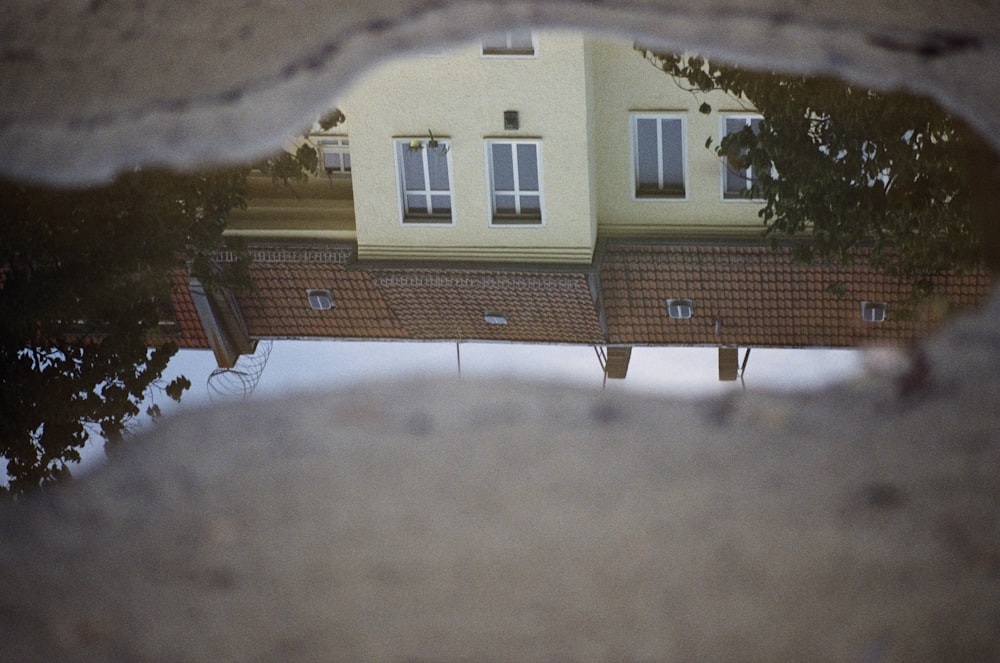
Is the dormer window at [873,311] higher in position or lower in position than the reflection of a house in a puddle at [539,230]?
lower

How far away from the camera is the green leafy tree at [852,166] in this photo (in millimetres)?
3170

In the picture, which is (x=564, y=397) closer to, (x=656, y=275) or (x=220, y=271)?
(x=656, y=275)

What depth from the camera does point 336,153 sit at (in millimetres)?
3635

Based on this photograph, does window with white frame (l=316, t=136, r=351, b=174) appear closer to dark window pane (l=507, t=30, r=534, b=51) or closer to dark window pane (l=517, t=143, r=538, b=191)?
dark window pane (l=517, t=143, r=538, b=191)

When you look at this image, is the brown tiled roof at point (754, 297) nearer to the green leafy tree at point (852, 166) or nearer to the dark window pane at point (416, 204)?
the green leafy tree at point (852, 166)

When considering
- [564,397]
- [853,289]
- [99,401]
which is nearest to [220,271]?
[99,401]

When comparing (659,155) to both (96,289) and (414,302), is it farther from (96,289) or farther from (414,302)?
(96,289)

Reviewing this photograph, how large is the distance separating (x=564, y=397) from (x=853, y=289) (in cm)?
85

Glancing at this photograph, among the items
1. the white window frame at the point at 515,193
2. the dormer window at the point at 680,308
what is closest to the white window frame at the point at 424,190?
the white window frame at the point at 515,193

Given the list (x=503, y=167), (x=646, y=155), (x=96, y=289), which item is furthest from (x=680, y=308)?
(x=96, y=289)

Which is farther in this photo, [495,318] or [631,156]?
[631,156]

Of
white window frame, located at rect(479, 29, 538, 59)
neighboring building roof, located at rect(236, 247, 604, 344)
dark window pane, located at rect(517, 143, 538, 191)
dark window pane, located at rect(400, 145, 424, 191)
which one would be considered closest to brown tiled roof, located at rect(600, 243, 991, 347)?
neighboring building roof, located at rect(236, 247, 604, 344)

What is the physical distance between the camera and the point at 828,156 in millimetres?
3564

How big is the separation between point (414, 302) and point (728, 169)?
1.11m
